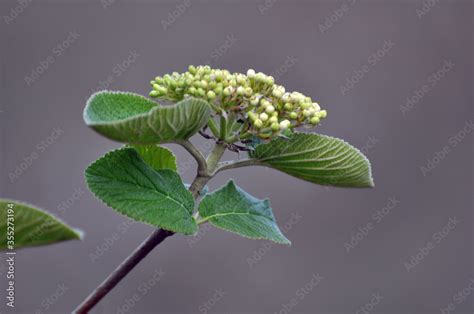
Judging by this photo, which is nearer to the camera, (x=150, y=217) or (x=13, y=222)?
(x=13, y=222)

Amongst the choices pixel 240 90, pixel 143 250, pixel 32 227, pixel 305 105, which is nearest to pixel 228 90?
pixel 240 90

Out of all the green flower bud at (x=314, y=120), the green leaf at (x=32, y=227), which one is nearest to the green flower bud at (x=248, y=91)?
the green flower bud at (x=314, y=120)

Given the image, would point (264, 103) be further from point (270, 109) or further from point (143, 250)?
point (143, 250)

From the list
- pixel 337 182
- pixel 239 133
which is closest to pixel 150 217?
pixel 239 133

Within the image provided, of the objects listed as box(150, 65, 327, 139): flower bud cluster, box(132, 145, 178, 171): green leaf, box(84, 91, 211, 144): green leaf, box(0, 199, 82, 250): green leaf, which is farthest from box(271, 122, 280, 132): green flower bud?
box(0, 199, 82, 250): green leaf

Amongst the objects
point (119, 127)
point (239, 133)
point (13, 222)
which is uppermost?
point (239, 133)

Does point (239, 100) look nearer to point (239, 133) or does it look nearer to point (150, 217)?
point (239, 133)

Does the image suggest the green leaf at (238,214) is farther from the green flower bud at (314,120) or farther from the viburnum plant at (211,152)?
the green flower bud at (314,120)

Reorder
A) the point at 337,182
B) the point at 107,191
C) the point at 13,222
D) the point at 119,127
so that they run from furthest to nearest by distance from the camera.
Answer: the point at 337,182, the point at 107,191, the point at 119,127, the point at 13,222

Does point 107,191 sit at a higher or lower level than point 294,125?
lower
